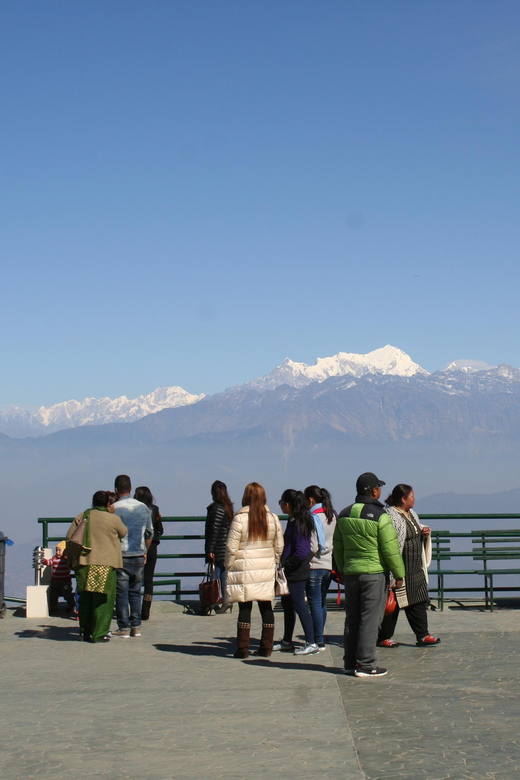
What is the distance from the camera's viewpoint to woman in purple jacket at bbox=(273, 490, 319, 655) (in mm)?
9305

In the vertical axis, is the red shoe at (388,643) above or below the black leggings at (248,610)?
below

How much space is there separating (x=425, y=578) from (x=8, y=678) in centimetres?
428

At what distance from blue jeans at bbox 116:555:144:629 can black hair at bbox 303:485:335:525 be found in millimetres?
2170

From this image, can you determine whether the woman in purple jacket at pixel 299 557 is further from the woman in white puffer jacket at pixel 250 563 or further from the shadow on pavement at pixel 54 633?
the shadow on pavement at pixel 54 633

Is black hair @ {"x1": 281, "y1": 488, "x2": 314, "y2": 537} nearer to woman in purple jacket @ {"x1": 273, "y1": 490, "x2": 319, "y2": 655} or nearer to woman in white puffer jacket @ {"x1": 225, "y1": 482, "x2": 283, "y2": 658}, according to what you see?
woman in purple jacket @ {"x1": 273, "y1": 490, "x2": 319, "y2": 655}

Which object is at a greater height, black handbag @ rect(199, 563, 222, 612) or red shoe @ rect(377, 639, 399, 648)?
black handbag @ rect(199, 563, 222, 612)

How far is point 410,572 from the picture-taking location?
9508 mm

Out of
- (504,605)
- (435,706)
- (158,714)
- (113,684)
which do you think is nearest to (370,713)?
(435,706)

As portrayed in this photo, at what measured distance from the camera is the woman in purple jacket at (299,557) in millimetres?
9305

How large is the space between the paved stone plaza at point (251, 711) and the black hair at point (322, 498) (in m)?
1.39

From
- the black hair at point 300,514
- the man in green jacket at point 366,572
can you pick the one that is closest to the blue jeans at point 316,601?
the black hair at point 300,514

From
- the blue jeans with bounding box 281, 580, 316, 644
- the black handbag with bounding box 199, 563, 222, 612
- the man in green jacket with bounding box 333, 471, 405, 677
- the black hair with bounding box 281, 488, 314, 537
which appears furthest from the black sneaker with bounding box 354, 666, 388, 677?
the black handbag with bounding box 199, 563, 222, 612

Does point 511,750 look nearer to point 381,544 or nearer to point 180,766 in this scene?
point 180,766

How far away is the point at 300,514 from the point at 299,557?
439 millimetres
